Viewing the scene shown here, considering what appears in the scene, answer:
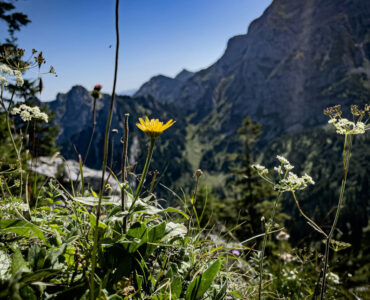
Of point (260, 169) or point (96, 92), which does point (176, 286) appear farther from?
point (96, 92)

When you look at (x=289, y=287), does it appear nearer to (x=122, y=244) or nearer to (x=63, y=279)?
(x=122, y=244)

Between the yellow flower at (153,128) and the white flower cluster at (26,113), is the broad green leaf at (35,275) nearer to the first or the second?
the yellow flower at (153,128)

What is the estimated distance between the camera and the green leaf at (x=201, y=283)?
1490 mm

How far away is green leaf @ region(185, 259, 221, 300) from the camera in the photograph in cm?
149

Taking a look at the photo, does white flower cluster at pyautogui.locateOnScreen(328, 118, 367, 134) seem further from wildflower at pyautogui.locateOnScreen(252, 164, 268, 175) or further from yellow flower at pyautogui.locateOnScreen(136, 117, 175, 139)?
yellow flower at pyautogui.locateOnScreen(136, 117, 175, 139)

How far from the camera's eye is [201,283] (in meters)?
1.50

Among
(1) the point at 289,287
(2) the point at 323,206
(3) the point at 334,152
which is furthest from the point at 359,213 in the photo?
(1) the point at 289,287

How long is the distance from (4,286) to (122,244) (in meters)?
0.62

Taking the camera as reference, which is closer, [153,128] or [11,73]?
[153,128]

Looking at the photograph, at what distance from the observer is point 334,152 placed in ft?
524

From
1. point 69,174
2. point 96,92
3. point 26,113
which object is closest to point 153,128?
point 96,92

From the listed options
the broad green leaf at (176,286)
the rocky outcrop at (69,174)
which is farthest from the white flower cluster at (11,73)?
the broad green leaf at (176,286)

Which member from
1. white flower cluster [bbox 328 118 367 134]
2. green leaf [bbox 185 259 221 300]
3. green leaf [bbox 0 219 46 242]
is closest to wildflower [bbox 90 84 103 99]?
green leaf [bbox 0 219 46 242]

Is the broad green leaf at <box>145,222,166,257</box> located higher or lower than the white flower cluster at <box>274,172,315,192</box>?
lower
